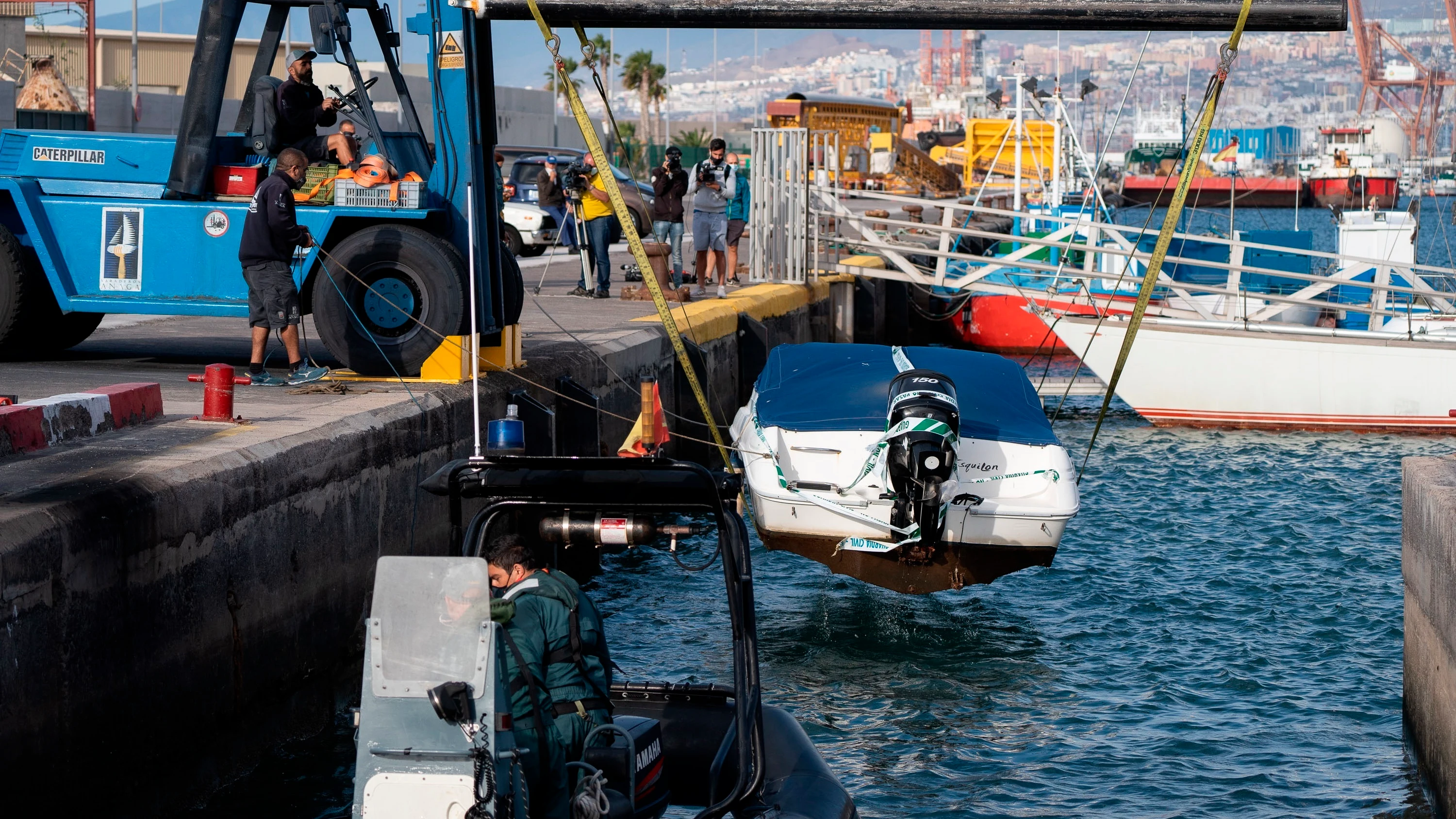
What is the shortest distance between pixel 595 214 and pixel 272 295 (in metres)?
7.96

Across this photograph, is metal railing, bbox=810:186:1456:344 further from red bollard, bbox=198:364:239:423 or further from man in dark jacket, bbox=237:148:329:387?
red bollard, bbox=198:364:239:423

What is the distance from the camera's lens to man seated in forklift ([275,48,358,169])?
11.2 meters

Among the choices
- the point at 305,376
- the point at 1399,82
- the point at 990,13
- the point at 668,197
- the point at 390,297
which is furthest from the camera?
the point at 1399,82

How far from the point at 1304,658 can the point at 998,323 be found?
16.7 metres

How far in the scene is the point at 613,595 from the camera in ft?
39.2

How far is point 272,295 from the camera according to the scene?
10500 mm

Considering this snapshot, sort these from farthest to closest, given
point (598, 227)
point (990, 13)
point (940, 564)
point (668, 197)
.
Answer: point (668, 197) < point (598, 227) < point (940, 564) < point (990, 13)

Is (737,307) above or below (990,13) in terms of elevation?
below

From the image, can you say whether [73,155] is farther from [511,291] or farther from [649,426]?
[649,426]

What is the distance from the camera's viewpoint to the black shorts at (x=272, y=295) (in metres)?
10.4

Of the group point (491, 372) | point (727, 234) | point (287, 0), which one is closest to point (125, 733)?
point (491, 372)

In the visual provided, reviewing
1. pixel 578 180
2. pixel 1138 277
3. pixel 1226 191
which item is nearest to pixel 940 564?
pixel 578 180

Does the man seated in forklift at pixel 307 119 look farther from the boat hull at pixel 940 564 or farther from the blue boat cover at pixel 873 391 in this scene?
the boat hull at pixel 940 564

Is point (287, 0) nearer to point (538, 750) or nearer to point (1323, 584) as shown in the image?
point (538, 750)
